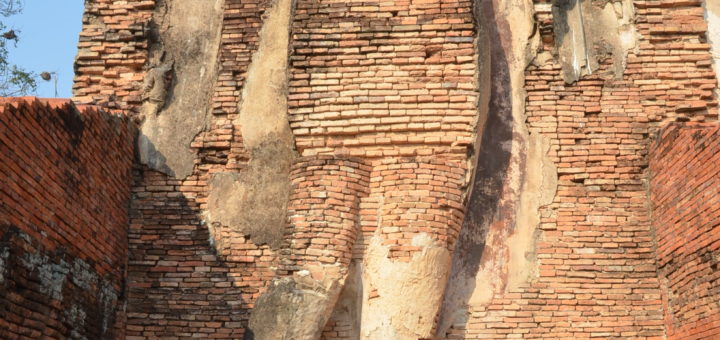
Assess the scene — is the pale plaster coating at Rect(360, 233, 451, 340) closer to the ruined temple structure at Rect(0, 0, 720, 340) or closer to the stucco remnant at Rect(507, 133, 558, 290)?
the ruined temple structure at Rect(0, 0, 720, 340)

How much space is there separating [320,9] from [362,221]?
1699 mm

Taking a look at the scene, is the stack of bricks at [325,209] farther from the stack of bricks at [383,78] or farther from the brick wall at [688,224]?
the brick wall at [688,224]

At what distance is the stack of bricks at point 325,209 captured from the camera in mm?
6426

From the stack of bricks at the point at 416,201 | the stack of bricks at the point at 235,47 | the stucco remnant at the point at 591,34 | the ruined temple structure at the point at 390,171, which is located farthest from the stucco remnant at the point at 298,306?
the stucco remnant at the point at 591,34

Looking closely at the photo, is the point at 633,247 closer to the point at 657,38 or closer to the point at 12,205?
the point at 657,38

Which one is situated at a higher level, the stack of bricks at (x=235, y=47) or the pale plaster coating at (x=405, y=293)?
the stack of bricks at (x=235, y=47)

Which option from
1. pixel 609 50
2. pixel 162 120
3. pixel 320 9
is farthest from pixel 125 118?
pixel 609 50

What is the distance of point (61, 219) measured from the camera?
5.71 m

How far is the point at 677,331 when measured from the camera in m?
6.36

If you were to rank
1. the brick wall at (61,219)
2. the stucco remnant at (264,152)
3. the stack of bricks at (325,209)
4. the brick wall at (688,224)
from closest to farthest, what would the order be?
the brick wall at (61,219) → the brick wall at (688,224) → the stack of bricks at (325,209) → the stucco remnant at (264,152)

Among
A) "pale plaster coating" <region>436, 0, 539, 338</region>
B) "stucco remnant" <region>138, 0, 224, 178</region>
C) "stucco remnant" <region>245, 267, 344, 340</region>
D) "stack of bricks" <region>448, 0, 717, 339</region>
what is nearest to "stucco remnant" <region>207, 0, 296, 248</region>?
"stucco remnant" <region>138, 0, 224, 178</region>

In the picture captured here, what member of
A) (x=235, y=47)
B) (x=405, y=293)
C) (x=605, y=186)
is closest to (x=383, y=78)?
(x=235, y=47)

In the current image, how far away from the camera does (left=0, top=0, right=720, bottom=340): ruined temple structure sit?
6.35 metres

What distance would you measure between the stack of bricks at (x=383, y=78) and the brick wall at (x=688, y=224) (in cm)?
150
